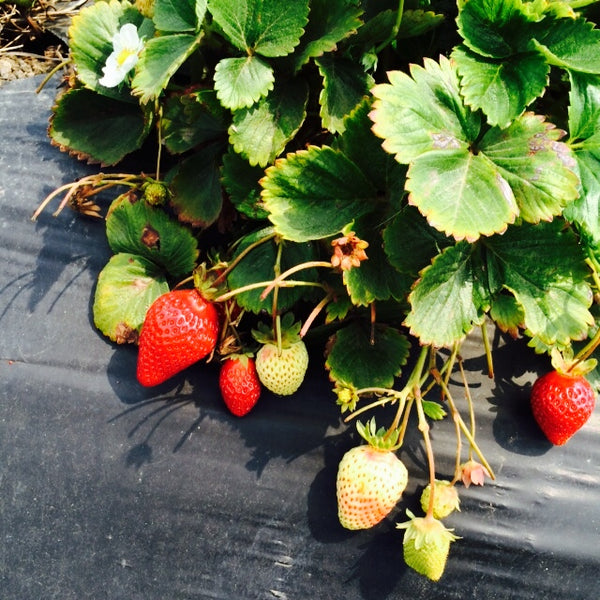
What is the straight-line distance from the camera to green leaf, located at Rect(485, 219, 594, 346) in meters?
0.84

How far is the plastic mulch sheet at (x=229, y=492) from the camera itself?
0.93 meters

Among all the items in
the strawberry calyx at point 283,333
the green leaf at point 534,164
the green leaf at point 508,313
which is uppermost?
the green leaf at point 534,164

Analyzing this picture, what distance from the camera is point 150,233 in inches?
39.9

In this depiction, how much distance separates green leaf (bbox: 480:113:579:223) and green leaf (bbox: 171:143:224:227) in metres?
0.41

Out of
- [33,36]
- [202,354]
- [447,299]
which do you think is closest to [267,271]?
[202,354]

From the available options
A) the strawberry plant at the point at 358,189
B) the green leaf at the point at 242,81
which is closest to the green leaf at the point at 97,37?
the strawberry plant at the point at 358,189

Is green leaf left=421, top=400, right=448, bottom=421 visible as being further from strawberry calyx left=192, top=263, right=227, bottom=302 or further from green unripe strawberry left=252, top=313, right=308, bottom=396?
strawberry calyx left=192, top=263, right=227, bottom=302

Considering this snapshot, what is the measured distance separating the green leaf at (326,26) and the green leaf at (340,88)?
1.2 inches

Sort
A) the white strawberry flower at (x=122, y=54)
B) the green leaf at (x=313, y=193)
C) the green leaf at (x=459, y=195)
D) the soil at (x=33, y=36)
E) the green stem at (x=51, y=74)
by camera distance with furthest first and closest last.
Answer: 1. the soil at (x=33, y=36)
2. the green stem at (x=51, y=74)
3. the white strawberry flower at (x=122, y=54)
4. the green leaf at (x=313, y=193)
5. the green leaf at (x=459, y=195)

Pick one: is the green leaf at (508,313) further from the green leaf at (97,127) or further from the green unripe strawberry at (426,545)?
the green leaf at (97,127)

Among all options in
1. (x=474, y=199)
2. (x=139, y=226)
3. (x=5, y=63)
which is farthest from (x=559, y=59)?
(x=5, y=63)

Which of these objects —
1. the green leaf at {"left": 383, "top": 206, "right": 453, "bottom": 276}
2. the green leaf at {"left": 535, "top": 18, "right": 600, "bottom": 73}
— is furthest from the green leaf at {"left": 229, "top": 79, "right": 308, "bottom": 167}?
the green leaf at {"left": 535, "top": 18, "right": 600, "bottom": 73}

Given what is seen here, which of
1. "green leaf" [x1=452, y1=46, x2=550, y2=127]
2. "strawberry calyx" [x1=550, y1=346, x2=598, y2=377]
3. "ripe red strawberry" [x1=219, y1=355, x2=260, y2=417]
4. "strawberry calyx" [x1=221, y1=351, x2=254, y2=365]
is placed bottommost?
"ripe red strawberry" [x1=219, y1=355, x2=260, y2=417]

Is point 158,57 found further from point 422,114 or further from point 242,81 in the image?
point 422,114
